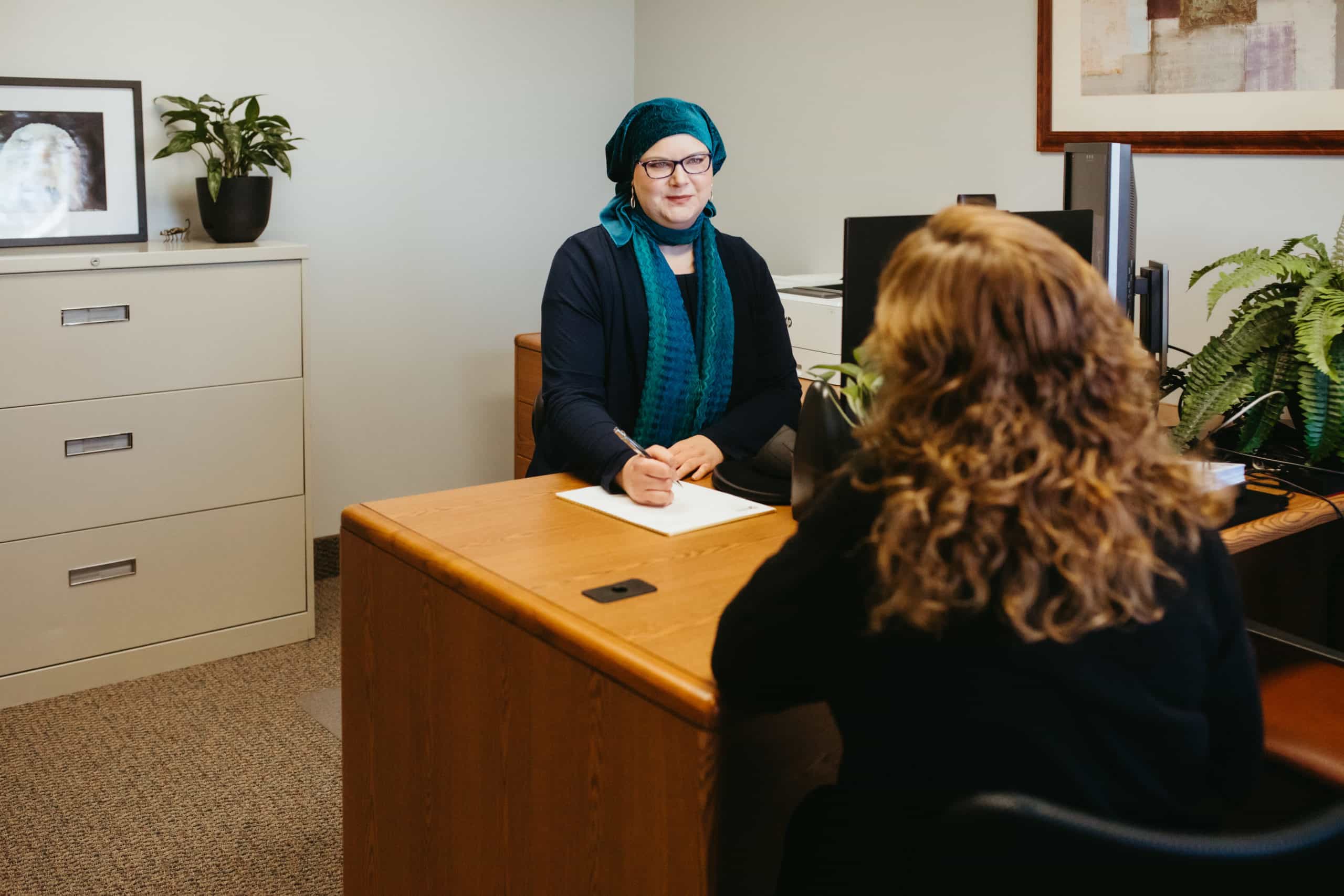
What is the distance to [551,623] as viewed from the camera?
4.72ft

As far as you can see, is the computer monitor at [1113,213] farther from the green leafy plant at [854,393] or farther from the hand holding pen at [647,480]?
the hand holding pen at [647,480]

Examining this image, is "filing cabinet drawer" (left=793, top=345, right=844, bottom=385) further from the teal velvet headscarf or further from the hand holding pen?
the hand holding pen

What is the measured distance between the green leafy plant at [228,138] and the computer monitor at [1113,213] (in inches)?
85.1

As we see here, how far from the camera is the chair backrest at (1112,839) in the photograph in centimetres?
90

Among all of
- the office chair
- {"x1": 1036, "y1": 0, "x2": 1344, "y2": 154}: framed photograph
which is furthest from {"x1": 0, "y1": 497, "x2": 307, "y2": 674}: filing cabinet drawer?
the office chair

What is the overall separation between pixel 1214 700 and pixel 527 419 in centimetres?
316

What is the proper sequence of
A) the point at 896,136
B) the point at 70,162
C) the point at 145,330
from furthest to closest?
the point at 896,136
the point at 70,162
the point at 145,330

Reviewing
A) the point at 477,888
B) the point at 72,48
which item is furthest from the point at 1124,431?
the point at 72,48

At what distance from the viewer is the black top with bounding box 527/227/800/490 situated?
7.62ft

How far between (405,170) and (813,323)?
4.97ft

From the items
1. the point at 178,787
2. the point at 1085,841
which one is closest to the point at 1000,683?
the point at 1085,841

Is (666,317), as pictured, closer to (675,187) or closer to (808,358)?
(675,187)

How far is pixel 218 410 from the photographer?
3217 mm

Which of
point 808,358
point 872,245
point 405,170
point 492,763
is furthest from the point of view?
point 405,170
